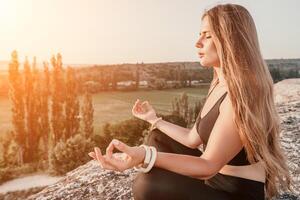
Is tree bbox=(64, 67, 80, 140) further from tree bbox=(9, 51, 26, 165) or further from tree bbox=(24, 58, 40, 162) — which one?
tree bbox=(9, 51, 26, 165)

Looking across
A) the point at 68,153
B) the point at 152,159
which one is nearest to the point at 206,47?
the point at 152,159

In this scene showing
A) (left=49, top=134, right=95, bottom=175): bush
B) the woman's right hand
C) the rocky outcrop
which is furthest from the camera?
(left=49, top=134, right=95, bottom=175): bush

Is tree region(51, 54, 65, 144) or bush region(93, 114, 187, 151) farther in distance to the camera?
tree region(51, 54, 65, 144)

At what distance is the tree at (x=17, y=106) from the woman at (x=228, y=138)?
39.1 feet

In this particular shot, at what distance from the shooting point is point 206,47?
1621 millimetres

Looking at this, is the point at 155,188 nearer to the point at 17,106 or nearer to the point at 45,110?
the point at 17,106

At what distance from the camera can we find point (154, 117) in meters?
2.17

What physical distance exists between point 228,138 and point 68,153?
10.9 m

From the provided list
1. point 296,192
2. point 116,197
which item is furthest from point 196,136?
point 296,192

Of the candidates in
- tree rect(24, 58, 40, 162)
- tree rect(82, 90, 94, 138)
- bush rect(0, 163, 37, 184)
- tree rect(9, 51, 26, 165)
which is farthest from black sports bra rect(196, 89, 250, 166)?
tree rect(24, 58, 40, 162)

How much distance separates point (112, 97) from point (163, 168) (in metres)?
13.6

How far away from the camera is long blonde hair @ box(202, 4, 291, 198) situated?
1.46 metres

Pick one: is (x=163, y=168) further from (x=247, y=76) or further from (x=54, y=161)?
(x=54, y=161)

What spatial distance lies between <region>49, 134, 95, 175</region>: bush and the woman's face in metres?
10.2
